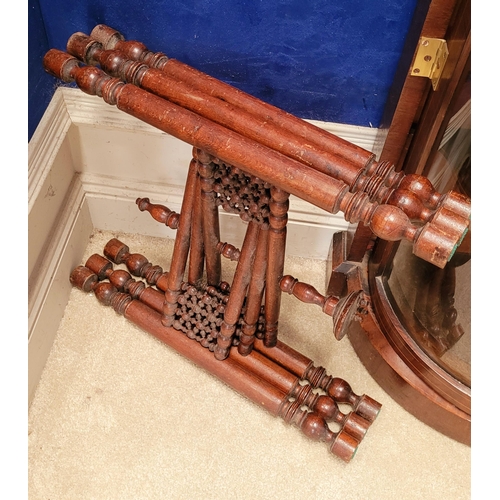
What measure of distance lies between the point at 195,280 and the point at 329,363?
1.18 feet

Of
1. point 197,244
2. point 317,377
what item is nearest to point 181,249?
point 197,244

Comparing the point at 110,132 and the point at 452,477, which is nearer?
the point at 452,477

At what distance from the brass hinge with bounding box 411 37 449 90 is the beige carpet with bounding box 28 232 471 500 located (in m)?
0.65

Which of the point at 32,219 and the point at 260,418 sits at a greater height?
the point at 32,219

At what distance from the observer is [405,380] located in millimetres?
1129

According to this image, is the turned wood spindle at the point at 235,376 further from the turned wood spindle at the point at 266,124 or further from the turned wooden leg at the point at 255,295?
the turned wood spindle at the point at 266,124

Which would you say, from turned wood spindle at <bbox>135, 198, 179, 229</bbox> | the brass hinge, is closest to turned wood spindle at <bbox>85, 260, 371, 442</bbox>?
turned wood spindle at <bbox>135, 198, 179, 229</bbox>

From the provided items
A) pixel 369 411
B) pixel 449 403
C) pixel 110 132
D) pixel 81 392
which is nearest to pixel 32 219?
pixel 110 132

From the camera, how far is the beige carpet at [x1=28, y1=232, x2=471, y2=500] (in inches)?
42.3

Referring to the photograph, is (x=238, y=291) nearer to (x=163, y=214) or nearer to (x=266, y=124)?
(x=163, y=214)

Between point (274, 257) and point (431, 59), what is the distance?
400mm

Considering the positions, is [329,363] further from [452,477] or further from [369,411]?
[452,477]

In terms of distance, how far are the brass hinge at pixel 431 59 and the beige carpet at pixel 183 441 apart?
2.12 ft

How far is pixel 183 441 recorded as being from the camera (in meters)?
1.12
